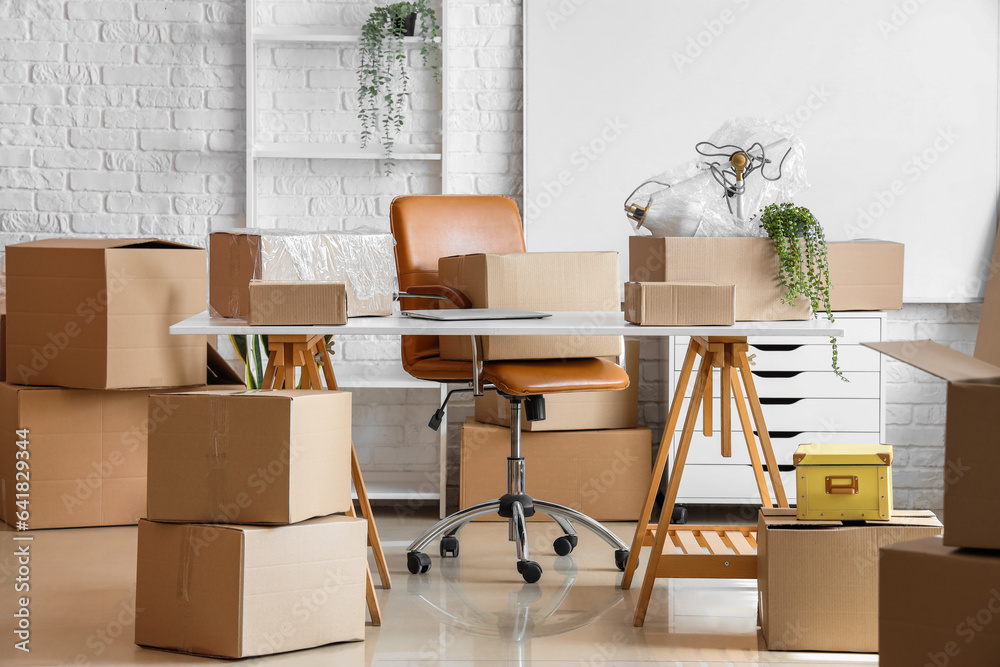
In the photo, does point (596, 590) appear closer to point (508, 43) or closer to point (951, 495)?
point (951, 495)

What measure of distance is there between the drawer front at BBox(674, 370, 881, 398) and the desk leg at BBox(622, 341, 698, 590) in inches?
33.3

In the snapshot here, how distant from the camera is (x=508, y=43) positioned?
11.3ft

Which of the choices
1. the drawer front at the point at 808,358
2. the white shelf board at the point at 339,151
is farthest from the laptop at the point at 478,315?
the white shelf board at the point at 339,151

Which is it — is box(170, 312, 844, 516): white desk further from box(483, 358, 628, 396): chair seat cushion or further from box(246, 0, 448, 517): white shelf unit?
box(246, 0, 448, 517): white shelf unit

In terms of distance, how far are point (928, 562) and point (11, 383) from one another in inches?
109

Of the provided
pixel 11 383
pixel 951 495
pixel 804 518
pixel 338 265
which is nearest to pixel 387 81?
pixel 338 265

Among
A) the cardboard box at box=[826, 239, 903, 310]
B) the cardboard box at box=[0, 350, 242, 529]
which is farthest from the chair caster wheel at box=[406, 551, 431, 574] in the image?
the cardboard box at box=[826, 239, 903, 310]

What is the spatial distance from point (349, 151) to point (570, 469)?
4.40 feet

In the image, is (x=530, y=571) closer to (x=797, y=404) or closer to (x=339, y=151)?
(x=797, y=404)

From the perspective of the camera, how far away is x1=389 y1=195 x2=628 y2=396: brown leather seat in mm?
2502

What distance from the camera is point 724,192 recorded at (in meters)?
2.39

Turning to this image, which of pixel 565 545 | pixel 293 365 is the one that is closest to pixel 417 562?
pixel 565 545
